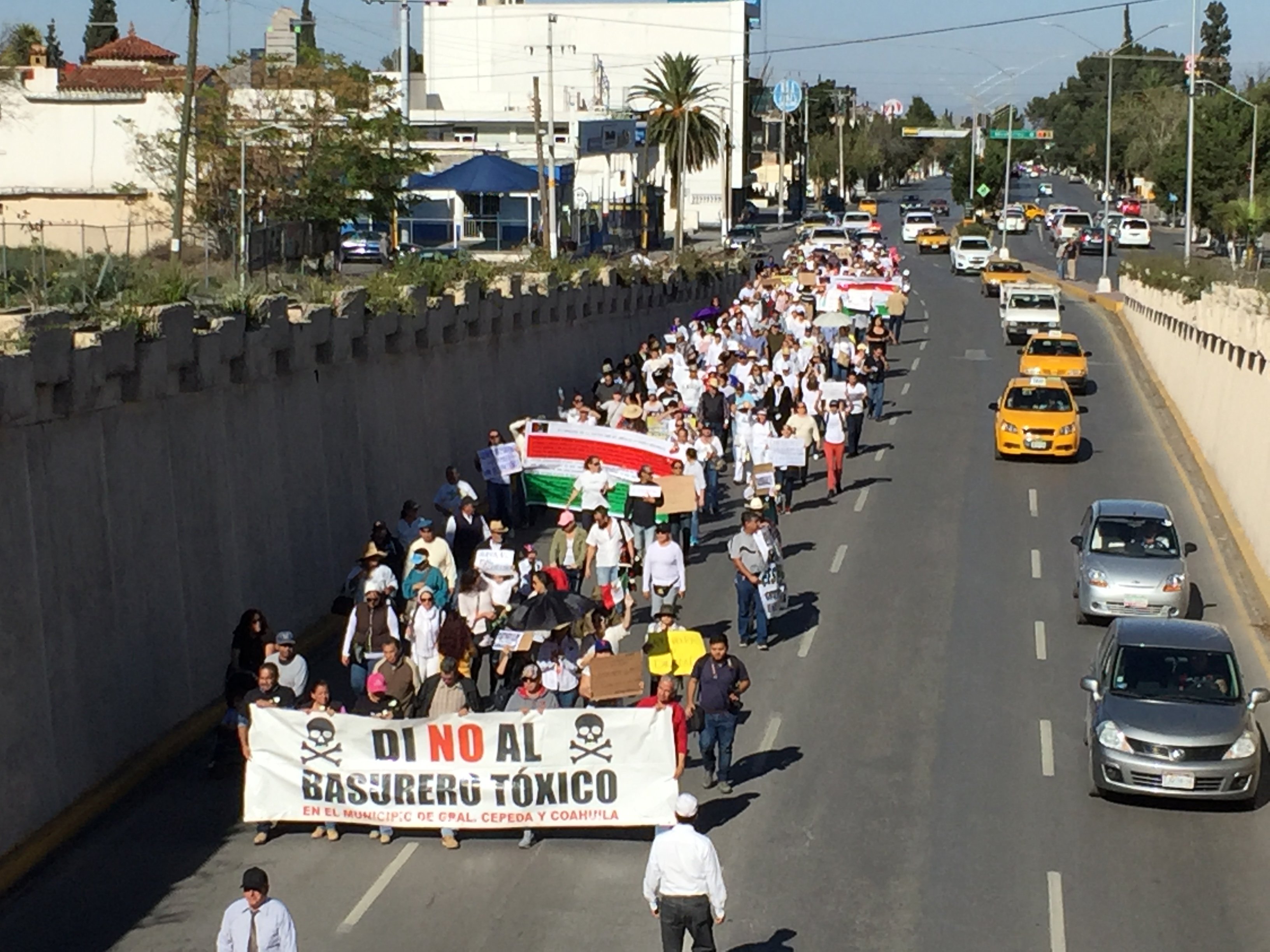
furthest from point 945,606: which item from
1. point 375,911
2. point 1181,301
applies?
point 1181,301

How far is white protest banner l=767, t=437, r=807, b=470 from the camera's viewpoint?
1077 inches

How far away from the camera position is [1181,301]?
129 ft

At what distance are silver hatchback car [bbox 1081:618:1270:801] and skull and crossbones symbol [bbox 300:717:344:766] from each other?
6.66m

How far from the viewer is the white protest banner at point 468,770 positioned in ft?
48.9

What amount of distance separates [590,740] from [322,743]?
2274 millimetres

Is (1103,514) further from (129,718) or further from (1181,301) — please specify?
(1181,301)

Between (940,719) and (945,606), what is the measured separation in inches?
181

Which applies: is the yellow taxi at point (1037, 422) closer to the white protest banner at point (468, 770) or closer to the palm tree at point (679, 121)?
the white protest banner at point (468, 770)

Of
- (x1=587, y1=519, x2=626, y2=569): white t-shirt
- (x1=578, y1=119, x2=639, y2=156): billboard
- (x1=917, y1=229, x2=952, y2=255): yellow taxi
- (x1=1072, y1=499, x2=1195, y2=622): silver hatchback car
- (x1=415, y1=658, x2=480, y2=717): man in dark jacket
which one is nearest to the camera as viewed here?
(x1=415, y1=658, x2=480, y2=717): man in dark jacket

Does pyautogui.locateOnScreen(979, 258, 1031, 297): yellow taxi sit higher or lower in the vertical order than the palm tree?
lower

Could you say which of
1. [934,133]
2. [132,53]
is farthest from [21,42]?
[934,133]

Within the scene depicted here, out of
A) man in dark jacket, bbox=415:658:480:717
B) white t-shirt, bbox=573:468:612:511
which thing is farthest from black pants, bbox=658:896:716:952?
white t-shirt, bbox=573:468:612:511

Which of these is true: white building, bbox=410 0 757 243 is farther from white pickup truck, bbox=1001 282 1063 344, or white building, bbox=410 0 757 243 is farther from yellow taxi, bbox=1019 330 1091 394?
yellow taxi, bbox=1019 330 1091 394

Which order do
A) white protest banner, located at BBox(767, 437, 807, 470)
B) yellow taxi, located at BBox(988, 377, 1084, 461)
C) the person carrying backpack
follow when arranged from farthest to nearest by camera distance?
yellow taxi, located at BBox(988, 377, 1084, 461) < white protest banner, located at BBox(767, 437, 807, 470) < the person carrying backpack
